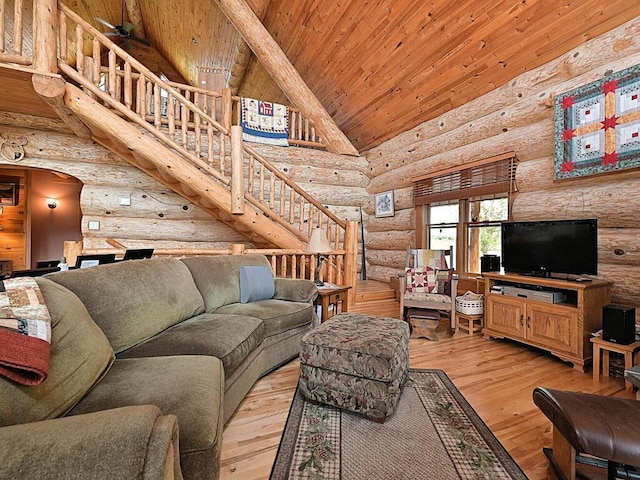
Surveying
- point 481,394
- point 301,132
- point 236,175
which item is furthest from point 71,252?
point 481,394

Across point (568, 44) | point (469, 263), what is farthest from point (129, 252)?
point (568, 44)

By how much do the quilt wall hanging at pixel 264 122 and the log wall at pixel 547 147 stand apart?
2145 mm

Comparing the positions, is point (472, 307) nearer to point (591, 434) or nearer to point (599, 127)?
point (599, 127)

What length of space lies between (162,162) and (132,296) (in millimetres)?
2338

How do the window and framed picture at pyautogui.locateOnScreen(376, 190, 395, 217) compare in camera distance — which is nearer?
the window

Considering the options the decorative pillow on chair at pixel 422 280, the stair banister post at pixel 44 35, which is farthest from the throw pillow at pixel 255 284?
the stair banister post at pixel 44 35

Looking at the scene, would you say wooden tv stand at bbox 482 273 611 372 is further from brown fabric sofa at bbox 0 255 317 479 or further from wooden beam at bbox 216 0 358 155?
wooden beam at bbox 216 0 358 155

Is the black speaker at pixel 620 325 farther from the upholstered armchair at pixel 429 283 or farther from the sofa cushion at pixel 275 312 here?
the sofa cushion at pixel 275 312

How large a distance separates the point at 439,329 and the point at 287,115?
417 centimetres

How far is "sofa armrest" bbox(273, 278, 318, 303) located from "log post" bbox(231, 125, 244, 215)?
1278 mm

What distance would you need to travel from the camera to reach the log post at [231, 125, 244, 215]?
3.85m

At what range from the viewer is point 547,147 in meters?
3.07

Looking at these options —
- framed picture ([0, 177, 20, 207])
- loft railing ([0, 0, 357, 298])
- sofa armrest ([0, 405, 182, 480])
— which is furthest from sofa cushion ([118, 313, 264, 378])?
framed picture ([0, 177, 20, 207])

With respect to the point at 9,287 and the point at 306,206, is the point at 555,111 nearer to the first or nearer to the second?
the point at 306,206
